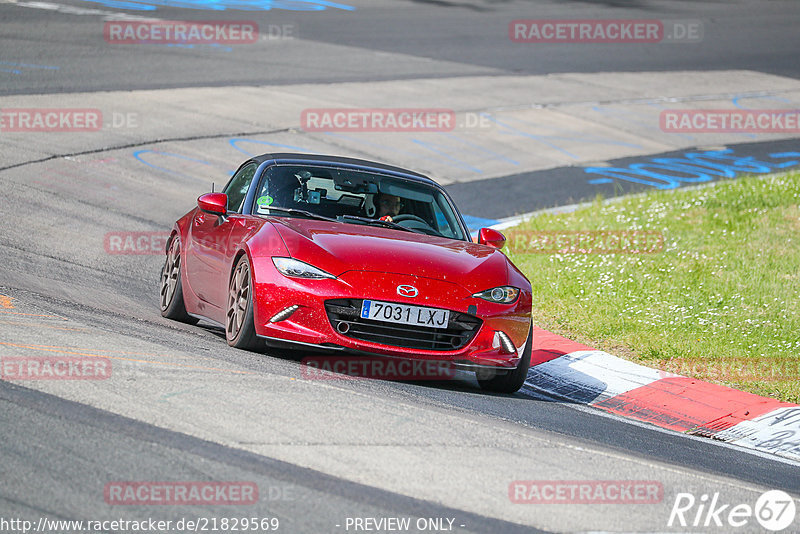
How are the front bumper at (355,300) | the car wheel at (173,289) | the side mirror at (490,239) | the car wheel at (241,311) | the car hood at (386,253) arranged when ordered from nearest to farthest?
the front bumper at (355,300) < the car hood at (386,253) < the car wheel at (241,311) < the side mirror at (490,239) < the car wheel at (173,289)

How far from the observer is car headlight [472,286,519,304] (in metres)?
7.56

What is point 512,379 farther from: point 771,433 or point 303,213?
point 303,213

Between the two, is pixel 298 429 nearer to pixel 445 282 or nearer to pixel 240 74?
pixel 445 282

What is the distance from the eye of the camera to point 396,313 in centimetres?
723

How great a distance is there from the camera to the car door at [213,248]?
8.24m

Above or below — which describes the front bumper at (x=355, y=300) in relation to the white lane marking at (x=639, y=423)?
above

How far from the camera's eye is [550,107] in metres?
23.1

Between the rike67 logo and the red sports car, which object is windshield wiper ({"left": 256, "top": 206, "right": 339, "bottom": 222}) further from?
the rike67 logo

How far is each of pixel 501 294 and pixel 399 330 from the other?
83 cm

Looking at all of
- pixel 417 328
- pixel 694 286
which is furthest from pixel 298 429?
pixel 694 286

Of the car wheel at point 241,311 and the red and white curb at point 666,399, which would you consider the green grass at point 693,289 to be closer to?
the red and white curb at point 666,399

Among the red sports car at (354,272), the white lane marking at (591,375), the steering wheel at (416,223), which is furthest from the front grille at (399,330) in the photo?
the white lane marking at (591,375)

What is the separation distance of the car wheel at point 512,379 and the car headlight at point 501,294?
12.8 inches

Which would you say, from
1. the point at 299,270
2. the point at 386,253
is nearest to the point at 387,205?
the point at 386,253
